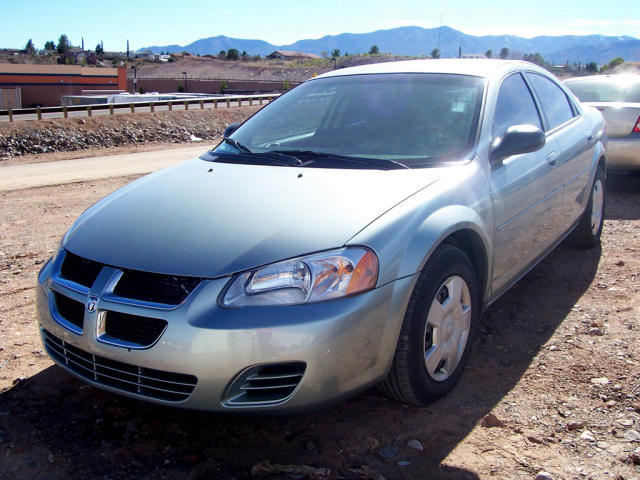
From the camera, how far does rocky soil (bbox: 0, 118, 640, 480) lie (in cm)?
253

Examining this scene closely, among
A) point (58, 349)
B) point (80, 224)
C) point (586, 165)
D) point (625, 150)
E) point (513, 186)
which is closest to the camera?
point (58, 349)

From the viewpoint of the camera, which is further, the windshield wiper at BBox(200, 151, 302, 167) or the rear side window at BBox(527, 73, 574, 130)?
the rear side window at BBox(527, 73, 574, 130)

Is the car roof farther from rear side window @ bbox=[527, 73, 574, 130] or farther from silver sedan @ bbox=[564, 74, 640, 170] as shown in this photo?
silver sedan @ bbox=[564, 74, 640, 170]

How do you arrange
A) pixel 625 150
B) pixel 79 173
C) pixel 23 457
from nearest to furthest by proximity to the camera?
pixel 23 457, pixel 625 150, pixel 79 173

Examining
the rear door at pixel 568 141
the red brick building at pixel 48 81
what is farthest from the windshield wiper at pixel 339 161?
the red brick building at pixel 48 81

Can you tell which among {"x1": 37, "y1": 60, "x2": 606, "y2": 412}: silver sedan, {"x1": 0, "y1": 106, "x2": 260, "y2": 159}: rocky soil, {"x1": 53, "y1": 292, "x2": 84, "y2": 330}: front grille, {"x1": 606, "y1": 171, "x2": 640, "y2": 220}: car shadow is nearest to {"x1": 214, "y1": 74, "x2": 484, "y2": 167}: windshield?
{"x1": 37, "y1": 60, "x2": 606, "y2": 412}: silver sedan

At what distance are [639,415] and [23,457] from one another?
279 cm

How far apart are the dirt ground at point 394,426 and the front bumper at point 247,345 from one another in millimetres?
213

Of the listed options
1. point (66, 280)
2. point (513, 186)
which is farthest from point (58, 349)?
point (513, 186)

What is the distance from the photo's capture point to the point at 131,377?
2.49 meters

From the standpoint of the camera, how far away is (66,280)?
2756 millimetres

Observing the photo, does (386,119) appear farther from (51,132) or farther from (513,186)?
(51,132)

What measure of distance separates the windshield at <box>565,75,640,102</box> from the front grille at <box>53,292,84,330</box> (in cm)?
768

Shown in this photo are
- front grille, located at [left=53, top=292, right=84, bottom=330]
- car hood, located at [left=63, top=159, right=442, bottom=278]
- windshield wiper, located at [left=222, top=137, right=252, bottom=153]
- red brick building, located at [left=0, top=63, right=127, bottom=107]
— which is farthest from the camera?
red brick building, located at [left=0, top=63, right=127, bottom=107]
